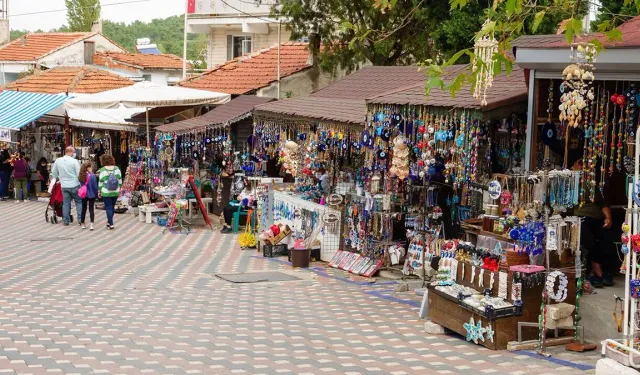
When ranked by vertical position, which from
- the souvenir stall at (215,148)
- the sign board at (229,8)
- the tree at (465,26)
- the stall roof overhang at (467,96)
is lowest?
the souvenir stall at (215,148)

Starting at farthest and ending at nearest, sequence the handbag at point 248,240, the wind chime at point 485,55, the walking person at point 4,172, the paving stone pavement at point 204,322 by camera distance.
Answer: the walking person at point 4,172
the handbag at point 248,240
the paving stone pavement at point 204,322
the wind chime at point 485,55

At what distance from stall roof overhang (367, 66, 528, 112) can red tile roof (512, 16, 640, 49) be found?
0.48 metres

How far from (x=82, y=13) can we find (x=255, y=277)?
48.7m

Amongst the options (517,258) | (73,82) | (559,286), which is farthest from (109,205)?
(559,286)

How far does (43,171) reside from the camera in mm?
25547

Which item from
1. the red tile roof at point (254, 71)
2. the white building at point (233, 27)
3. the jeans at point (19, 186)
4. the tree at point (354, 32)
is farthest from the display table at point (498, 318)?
the white building at point (233, 27)

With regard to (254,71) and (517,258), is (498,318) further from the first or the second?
(254,71)

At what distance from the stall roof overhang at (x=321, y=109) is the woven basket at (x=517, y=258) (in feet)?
13.9

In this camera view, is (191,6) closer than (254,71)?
No

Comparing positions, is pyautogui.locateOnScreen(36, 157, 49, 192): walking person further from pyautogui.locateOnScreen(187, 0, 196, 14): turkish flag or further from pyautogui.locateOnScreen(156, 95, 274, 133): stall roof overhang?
pyautogui.locateOnScreen(187, 0, 196, 14): turkish flag

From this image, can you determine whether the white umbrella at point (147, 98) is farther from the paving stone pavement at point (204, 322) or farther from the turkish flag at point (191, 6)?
the turkish flag at point (191, 6)

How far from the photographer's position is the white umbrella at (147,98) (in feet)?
67.3

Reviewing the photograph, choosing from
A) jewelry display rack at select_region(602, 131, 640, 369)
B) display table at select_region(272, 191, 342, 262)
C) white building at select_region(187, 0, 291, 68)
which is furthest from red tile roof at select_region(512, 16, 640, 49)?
white building at select_region(187, 0, 291, 68)

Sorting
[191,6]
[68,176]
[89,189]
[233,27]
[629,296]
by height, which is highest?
[191,6]
